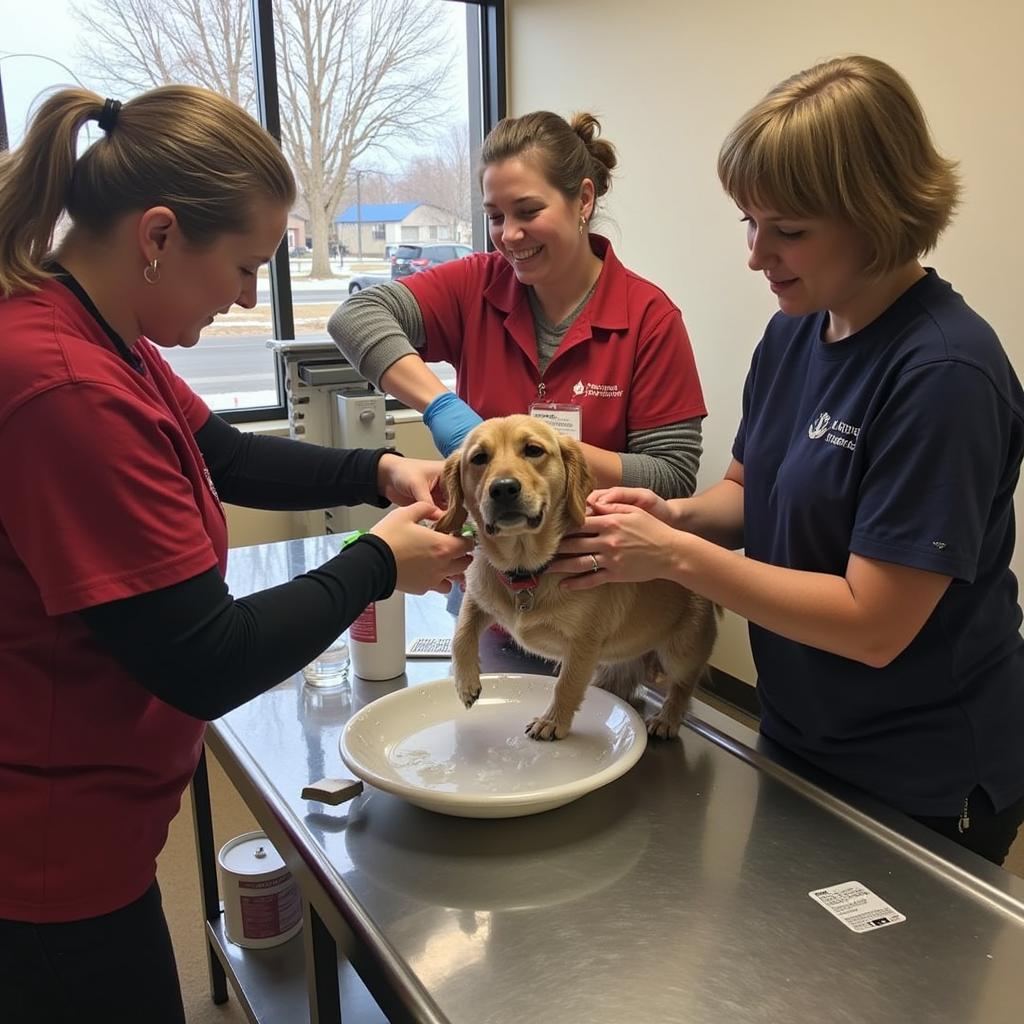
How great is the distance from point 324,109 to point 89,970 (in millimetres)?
3861

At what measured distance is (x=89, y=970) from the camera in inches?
40.2

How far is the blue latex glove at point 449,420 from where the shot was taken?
1.68 meters

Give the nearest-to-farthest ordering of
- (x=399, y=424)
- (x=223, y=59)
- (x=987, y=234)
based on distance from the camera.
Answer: (x=987, y=234), (x=223, y=59), (x=399, y=424)

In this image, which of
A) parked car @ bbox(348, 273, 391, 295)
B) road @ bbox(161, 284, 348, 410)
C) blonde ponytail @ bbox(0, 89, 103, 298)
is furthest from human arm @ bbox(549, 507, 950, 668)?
parked car @ bbox(348, 273, 391, 295)

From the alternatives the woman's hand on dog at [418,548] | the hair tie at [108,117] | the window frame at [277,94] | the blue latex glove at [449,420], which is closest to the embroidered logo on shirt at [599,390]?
the blue latex glove at [449,420]

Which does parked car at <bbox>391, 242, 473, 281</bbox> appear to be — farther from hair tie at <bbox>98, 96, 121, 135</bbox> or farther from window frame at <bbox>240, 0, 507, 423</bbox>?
hair tie at <bbox>98, 96, 121, 135</bbox>

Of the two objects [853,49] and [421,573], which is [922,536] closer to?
[421,573]

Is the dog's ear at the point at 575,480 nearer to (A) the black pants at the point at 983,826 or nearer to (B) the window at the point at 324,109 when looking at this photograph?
(A) the black pants at the point at 983,826

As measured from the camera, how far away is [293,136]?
13.3 ft

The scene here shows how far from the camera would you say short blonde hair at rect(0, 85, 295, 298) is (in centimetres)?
98

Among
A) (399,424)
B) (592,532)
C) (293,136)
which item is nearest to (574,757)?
(592,532)

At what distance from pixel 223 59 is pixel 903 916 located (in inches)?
157

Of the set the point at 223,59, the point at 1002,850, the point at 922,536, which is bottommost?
the point at 1002,850

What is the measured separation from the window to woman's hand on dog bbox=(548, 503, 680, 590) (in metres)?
2.98
